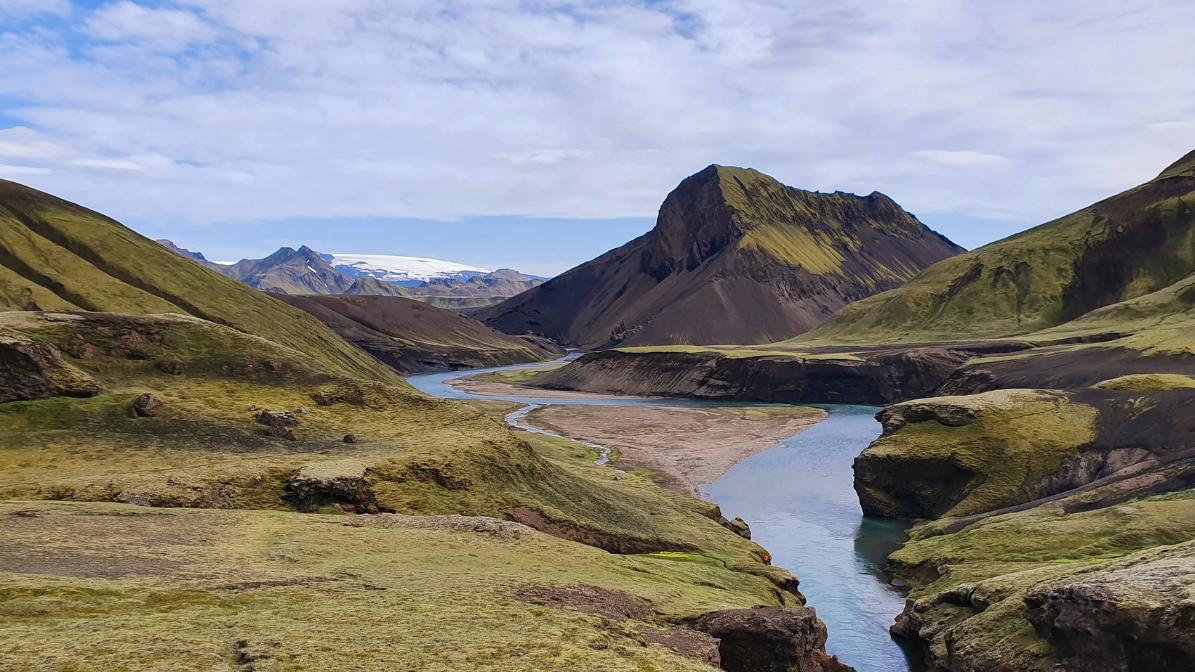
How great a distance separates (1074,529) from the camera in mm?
49375

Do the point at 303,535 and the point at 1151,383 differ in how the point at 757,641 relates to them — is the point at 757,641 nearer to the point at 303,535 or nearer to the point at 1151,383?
the point at 303,535

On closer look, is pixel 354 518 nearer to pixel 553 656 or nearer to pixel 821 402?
pixel 553 656

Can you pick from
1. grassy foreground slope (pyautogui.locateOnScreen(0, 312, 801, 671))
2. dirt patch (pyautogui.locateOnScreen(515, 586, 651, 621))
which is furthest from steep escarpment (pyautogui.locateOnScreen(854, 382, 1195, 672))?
dirt patch (pyautogui.locateOnScreen(515, 586, 651, 621))

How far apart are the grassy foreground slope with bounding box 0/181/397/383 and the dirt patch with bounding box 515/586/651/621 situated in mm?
88404

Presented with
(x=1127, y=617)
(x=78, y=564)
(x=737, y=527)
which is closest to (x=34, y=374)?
(x=78, y=564)

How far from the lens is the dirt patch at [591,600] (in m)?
28.6

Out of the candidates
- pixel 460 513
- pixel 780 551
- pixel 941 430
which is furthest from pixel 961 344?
pixel 460 513

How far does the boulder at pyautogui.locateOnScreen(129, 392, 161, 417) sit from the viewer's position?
53062 millimetres

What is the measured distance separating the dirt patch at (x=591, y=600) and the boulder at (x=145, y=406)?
35060mm

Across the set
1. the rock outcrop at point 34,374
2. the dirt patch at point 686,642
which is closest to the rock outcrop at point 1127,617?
the dirt patch at point 686,642

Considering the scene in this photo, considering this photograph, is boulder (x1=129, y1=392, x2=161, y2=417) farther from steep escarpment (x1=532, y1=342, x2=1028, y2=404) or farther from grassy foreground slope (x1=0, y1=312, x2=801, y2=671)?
steep escarpment (x1=532, y1=342, x2=1028, y2=404)

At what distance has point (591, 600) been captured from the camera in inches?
1195

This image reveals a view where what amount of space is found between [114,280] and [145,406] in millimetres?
87261

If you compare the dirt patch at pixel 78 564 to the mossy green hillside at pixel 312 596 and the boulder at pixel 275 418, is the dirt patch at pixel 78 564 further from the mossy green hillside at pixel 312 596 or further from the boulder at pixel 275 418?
the boulder at pixel 275 418
